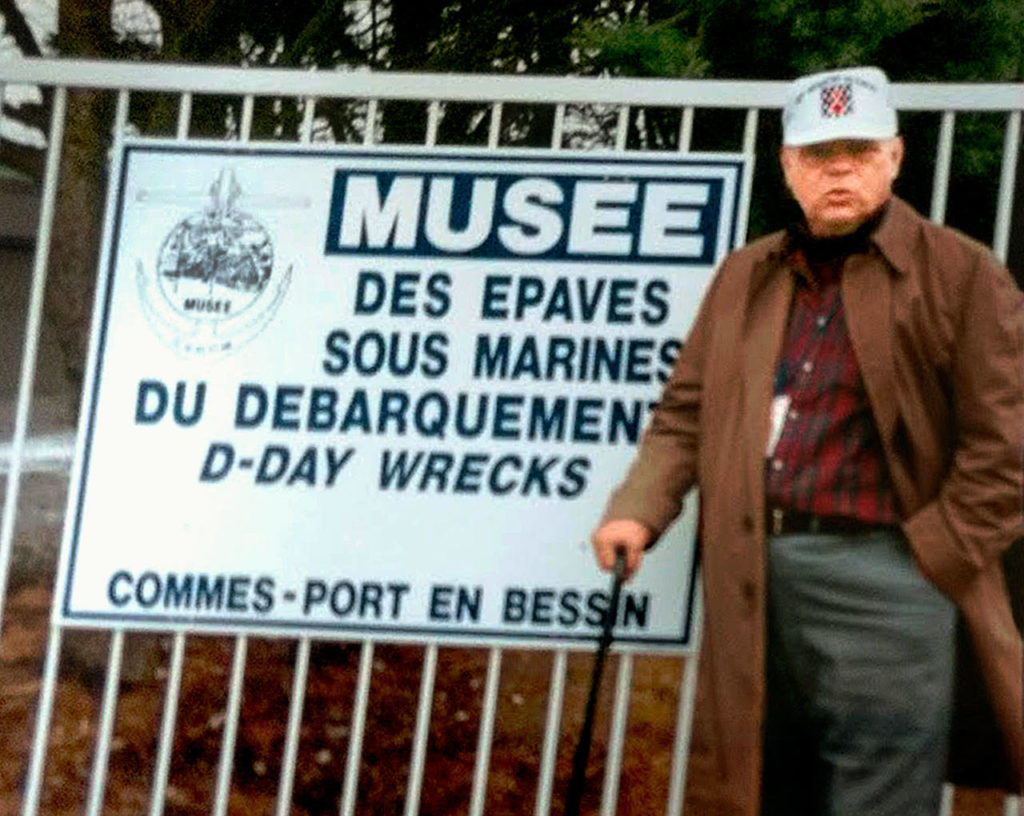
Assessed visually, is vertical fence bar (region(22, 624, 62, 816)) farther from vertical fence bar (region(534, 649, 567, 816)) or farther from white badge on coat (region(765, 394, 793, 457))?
white badge on coat (region(765, 394, 793, 457))

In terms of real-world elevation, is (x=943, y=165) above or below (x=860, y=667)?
above

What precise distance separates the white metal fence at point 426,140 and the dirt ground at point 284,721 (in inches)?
41.8

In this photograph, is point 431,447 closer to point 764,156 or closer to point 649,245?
point 649,245

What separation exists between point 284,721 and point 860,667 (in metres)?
3.29

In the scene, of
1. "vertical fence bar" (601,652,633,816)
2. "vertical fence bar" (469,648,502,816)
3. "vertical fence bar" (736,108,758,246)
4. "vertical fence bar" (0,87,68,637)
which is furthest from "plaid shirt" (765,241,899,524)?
"vertical fence bar" (0,87,68,637)

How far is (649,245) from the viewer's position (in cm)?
541

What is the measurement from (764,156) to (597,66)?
1122 millimetres

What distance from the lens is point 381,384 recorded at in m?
5.55

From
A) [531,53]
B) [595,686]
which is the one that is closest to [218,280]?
[595,686]

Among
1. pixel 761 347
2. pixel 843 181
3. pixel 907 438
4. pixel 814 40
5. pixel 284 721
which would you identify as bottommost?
pixel 284 721

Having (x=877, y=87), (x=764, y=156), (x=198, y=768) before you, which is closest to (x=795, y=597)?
(x=877, y=87)

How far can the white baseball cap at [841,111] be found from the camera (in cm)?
459

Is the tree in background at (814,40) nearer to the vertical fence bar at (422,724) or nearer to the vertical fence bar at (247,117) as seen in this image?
the vertical fence bar at (247,117)

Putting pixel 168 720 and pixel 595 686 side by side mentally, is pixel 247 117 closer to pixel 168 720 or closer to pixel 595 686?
pixel 168 720
